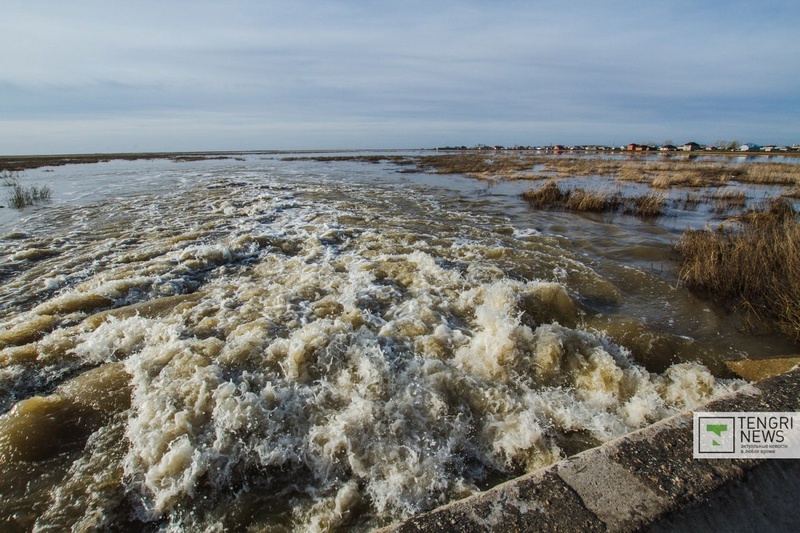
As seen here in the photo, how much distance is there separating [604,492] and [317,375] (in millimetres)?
3521

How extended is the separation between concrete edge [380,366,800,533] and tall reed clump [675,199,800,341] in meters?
5.10

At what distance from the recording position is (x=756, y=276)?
683 cm

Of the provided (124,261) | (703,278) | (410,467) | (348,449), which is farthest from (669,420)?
(124,261)

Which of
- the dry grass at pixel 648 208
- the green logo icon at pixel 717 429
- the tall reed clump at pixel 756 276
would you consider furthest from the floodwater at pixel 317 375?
the dry grass at pixel 648 208

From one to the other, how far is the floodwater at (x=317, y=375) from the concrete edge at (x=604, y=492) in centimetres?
91

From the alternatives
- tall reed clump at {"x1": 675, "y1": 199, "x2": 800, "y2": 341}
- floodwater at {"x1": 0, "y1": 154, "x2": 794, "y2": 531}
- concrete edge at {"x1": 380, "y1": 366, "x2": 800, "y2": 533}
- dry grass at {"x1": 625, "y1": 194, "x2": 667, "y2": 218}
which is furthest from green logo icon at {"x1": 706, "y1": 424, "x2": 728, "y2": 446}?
dry grass at {"x1": 625, "y1": 194, "x2": 667, "y2": 218}

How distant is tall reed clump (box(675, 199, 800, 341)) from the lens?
596 centimetres

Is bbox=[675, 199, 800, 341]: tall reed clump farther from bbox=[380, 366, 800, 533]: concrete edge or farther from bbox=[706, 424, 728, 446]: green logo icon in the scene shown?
bbox=[380, 366, 800, 533]: concrete edge

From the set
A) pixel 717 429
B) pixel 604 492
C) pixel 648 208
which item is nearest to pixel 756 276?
pixel 717 429

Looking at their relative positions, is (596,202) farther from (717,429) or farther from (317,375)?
(317,375)

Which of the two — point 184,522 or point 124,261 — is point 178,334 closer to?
point 184,522

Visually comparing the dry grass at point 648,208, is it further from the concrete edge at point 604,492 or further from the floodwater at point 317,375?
the concrete edge at point 604,492

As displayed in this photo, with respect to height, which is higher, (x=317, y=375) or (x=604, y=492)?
(x=604, y=492)

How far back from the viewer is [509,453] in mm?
3627
